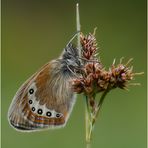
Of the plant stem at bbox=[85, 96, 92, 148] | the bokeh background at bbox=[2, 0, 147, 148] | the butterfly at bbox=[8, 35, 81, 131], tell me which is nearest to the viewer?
the plant stem at bbox=[85, 96, 92, 148]

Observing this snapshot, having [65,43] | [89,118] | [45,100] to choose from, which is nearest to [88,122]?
[89,118]

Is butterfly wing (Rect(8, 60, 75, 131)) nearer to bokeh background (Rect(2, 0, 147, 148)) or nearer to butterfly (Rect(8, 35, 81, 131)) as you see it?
butterfly (Rect(8, 35, 81, 131))

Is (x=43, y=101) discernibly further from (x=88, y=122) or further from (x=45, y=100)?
(x=88, y=122)

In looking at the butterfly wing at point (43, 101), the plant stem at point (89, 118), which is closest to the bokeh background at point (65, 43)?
the butterfly wing at point (43, 101)

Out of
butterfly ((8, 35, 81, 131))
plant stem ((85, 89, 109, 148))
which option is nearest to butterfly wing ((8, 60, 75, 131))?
butterfly ((8, 35, 81, 131))

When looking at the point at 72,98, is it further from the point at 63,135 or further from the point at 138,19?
the point at 138,19
